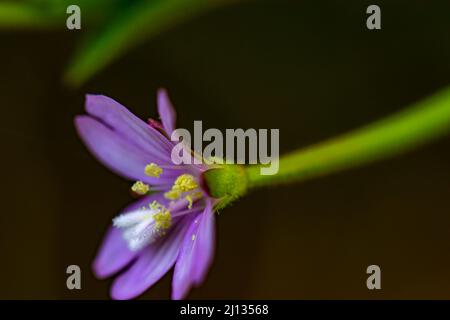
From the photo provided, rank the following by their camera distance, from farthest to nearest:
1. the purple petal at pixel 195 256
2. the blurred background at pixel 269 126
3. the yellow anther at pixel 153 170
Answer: the blurred background at pixel 269 126 → the yellow anther at pixel 153 170 → the purple petal at pixel 195 256

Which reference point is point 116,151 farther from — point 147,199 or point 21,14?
point 21,14

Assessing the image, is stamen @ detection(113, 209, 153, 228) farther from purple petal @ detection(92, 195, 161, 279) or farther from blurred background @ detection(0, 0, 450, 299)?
blurred background @ detection(0, 0, 450, 299)

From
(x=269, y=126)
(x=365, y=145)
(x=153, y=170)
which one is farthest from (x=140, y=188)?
(x=269, y=126)

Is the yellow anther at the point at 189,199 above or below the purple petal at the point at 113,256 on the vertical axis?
above

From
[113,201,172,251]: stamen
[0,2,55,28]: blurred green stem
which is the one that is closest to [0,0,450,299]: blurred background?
[0,2,55,28]: blurred green stem

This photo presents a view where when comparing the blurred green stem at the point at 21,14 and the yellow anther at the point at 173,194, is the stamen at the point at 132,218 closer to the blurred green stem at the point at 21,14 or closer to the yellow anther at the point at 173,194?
the yellow anther at the point at 173,194

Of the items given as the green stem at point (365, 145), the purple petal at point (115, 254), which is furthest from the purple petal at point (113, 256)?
the green stem at point (365, 145)
